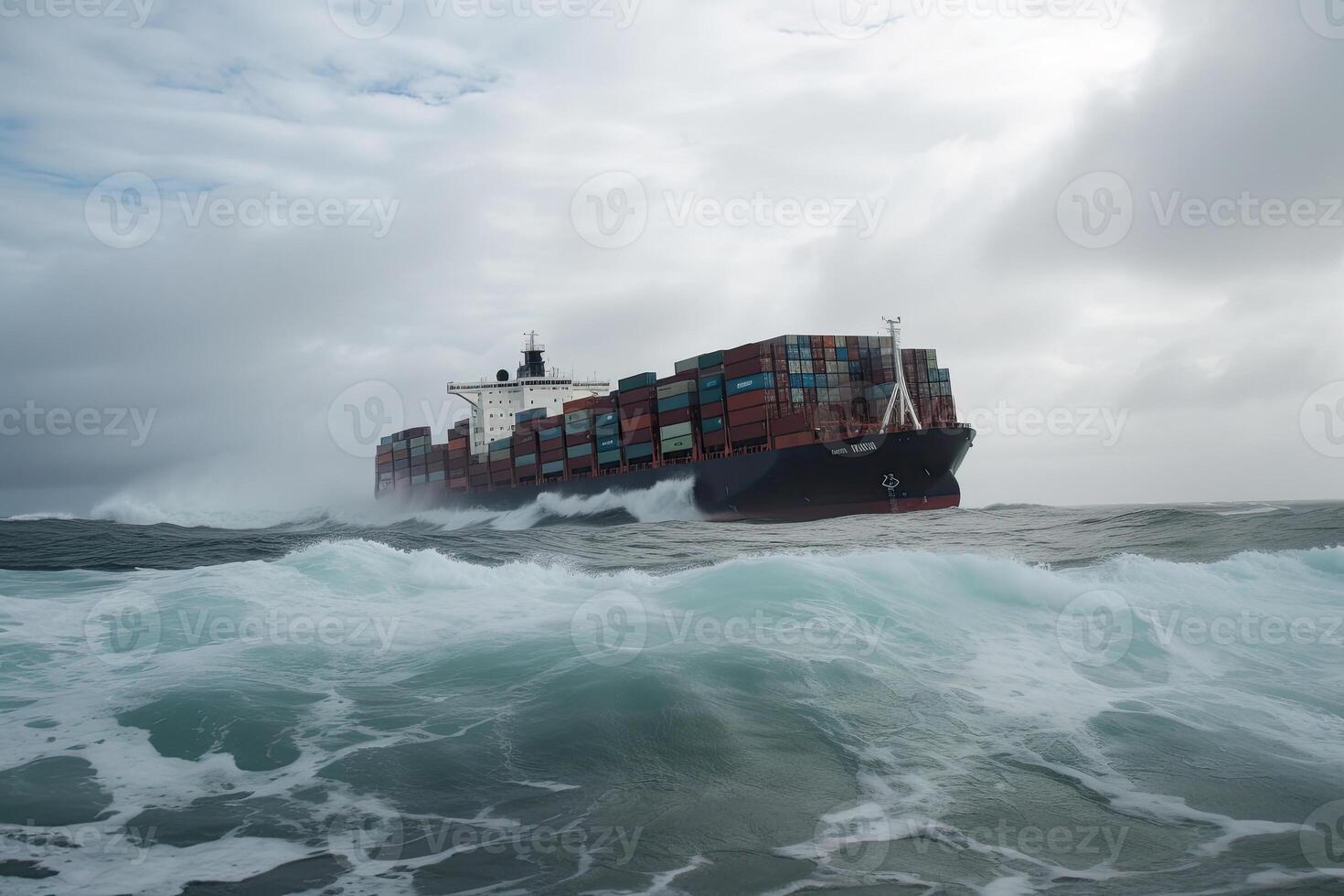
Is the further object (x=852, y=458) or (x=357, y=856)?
(x=852, y=458)

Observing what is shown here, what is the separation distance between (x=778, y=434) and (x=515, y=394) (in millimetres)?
36589

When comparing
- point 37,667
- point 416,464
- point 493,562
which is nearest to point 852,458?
point 493,562

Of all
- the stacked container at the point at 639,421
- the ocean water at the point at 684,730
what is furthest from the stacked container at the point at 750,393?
the ocean water at the point at 684,730

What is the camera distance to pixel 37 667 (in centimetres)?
985

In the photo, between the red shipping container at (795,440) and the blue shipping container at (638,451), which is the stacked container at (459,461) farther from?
the red shipping container at (795,440)

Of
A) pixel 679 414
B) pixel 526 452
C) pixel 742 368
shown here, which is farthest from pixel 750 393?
pixel 526 452

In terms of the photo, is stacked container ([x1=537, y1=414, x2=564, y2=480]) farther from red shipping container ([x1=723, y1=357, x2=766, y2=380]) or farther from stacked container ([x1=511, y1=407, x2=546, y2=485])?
red shipping container ([x1=723, y1=357, x2=766, y2=380])

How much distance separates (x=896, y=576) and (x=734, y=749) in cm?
781

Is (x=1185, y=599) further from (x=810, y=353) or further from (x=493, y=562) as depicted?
(x=810, y=353)

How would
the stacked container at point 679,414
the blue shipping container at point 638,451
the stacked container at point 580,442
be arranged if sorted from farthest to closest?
the stacked container at point 580,442 → the blue shipping container at point 638,451 → the stacked container at point 679,414

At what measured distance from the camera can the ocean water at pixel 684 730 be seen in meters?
5.24

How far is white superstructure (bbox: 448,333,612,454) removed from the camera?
7212 centimetres

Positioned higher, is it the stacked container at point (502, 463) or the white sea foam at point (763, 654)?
the stacked container at point (502, 463)

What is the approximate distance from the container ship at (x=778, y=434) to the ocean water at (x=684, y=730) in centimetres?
2901
